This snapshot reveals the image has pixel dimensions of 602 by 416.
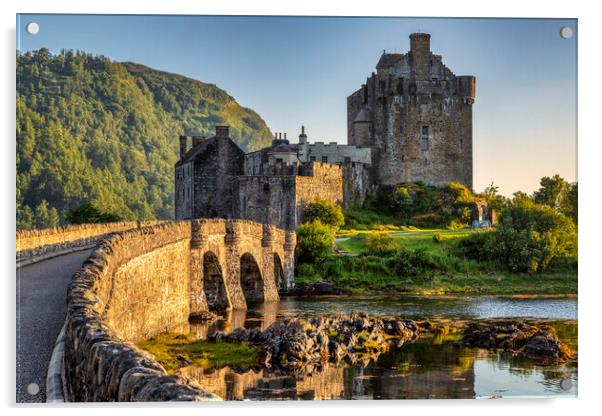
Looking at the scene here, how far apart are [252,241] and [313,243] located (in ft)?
19.0

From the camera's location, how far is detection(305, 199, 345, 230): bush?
102ft

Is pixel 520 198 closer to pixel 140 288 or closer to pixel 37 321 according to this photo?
pixel 140 288

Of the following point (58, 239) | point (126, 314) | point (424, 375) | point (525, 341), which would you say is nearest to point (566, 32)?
point (424, 375)

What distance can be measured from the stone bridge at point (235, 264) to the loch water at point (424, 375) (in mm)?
796

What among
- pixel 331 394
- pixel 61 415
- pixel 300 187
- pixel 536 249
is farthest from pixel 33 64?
pixel 300 187

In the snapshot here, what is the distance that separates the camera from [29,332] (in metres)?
8.72

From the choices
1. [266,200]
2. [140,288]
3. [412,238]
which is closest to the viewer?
[140,288]

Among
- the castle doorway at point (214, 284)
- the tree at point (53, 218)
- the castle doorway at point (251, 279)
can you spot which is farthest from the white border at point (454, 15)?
the castle doorway at point (251, 279)

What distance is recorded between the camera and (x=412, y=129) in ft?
124

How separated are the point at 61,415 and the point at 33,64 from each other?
4.36m

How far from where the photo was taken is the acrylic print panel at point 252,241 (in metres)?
9.91

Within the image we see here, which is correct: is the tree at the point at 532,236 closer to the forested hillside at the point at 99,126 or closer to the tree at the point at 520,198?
the tree at the point at 520,198

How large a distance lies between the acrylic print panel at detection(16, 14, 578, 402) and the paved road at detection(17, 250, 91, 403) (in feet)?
0.09

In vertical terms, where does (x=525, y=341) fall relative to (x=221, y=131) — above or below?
below
